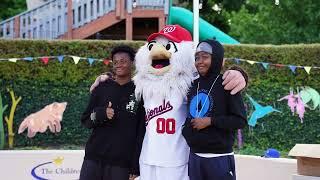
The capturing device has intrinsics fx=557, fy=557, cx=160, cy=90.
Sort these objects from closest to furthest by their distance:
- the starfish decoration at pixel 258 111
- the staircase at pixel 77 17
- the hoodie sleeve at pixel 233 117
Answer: the hoodie sleeve at pixel 233 117
the starfish decoration at pixel 258 111
the staircase at pixel 77 17

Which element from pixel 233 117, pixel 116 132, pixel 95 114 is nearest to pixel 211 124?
pixel 233 117

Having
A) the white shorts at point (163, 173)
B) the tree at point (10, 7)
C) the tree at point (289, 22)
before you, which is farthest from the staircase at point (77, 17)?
the white shorts at point (163, 173)

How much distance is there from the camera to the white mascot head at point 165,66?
3.88 metres

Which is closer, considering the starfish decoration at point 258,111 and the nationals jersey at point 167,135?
the nationals jersey at point 167,135

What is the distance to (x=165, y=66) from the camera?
156 inches

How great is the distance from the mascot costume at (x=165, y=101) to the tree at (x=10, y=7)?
15.5 metres

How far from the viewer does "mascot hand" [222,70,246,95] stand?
3.57 m

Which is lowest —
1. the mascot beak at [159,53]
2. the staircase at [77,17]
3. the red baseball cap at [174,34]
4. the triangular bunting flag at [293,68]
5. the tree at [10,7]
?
the mascot beak at [159,53]

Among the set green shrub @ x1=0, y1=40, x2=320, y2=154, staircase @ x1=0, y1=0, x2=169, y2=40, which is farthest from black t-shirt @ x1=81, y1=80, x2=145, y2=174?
staircase @ x1=0, y1=0, x2=169, y2=40

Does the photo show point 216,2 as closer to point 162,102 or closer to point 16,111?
point 16,111

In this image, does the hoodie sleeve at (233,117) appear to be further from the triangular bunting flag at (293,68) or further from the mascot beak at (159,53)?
the triangular bunting flag at (293,68)

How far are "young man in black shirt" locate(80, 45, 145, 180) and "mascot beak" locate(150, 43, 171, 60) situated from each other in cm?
21

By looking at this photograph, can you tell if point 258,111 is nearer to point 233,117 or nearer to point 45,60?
point 45,60

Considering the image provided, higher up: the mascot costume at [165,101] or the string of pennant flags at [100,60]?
the string of pennant flags at [100,60]
